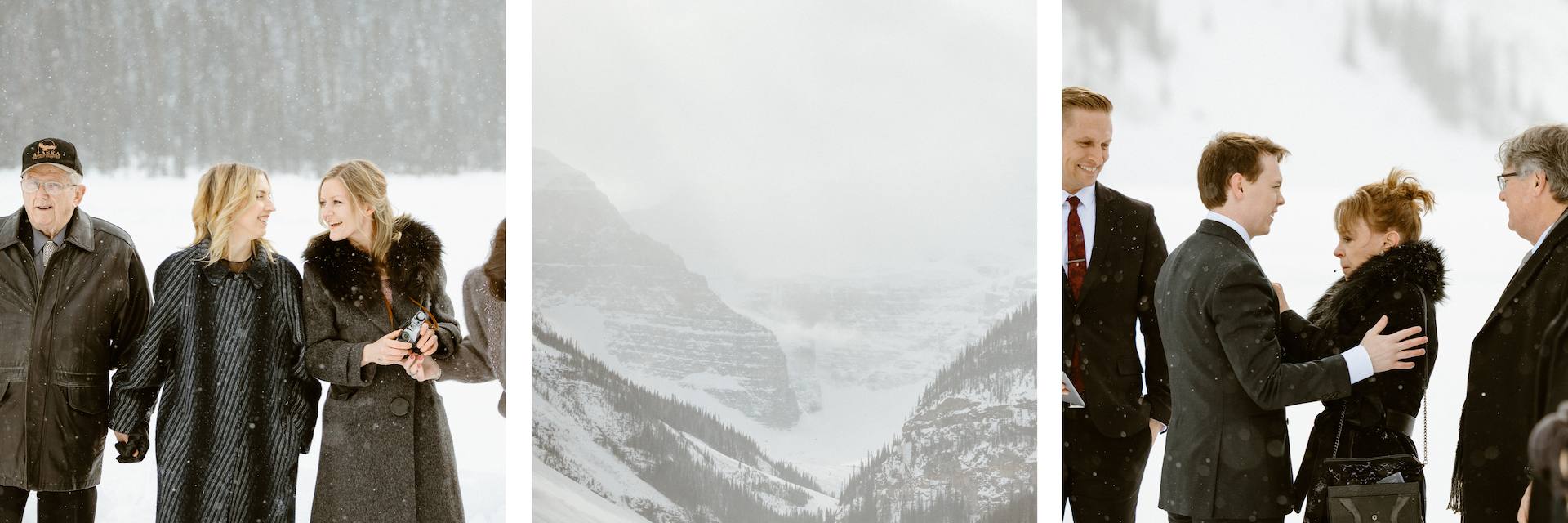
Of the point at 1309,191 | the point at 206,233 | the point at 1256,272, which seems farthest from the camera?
the point at 206,233

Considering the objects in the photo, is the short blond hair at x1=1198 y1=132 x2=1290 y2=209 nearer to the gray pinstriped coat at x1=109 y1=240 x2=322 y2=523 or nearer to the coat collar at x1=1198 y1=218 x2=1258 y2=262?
the coat collar at x1=1198 y1=218 x2=1258 y2=262

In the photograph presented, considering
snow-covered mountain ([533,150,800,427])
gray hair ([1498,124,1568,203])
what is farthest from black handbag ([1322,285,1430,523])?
snow-covered mountain ([533,150,800,427])

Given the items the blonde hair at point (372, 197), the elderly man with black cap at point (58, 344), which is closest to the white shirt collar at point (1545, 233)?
the blonde hair at point (372, 197)

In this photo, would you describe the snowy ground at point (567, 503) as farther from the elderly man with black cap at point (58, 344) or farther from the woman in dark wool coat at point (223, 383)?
the elderly man with black cap at point (58, 344)

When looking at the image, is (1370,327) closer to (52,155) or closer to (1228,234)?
(1228,234)

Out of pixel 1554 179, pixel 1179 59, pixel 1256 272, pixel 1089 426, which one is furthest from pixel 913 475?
pixel 1554 179

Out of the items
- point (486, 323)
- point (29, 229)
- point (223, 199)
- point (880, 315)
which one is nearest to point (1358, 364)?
point (880, 315)

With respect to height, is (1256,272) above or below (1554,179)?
below

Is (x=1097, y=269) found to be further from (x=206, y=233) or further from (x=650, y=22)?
(x=206, y=233)
